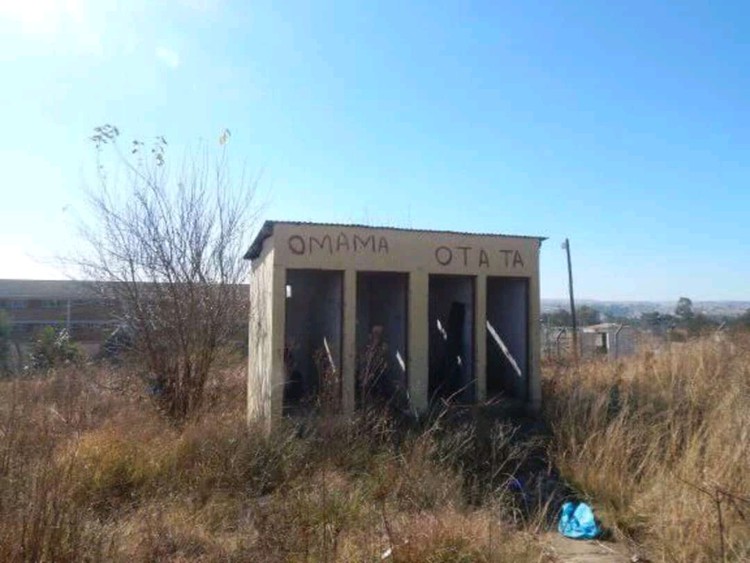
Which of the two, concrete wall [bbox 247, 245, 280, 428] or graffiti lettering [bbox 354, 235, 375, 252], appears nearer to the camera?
concrete wall [bbox 247, 245, 280, 428]

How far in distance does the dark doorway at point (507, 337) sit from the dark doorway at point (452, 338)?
0.59 metres

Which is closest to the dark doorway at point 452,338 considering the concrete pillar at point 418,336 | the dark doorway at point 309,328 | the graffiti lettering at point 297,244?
the concrete pillar at point 418,336

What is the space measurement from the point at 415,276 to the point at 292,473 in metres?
4.11

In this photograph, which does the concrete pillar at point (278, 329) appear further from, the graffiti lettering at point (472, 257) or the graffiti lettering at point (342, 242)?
the graffiti lettering at point (472, 257)

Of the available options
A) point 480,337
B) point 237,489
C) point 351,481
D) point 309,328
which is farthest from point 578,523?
point 309,328

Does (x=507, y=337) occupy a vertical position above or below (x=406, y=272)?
below

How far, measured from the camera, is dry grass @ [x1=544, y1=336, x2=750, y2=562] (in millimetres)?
4848

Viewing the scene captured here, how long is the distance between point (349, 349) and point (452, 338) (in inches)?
97.5

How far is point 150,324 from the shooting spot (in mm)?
11461

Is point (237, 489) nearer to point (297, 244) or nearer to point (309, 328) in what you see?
point (297, 244)

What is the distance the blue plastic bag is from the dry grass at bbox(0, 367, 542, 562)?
34cm

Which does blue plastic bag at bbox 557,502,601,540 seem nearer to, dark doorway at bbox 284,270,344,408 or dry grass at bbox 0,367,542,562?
dry grass at bbox 0,367,542,562

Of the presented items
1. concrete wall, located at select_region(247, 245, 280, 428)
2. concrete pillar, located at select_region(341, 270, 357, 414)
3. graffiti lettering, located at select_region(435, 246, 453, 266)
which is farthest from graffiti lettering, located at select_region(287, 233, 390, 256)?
graffiti lettering, located at select_region(435, 246, 453, 266)

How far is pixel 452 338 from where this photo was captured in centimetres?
1135
